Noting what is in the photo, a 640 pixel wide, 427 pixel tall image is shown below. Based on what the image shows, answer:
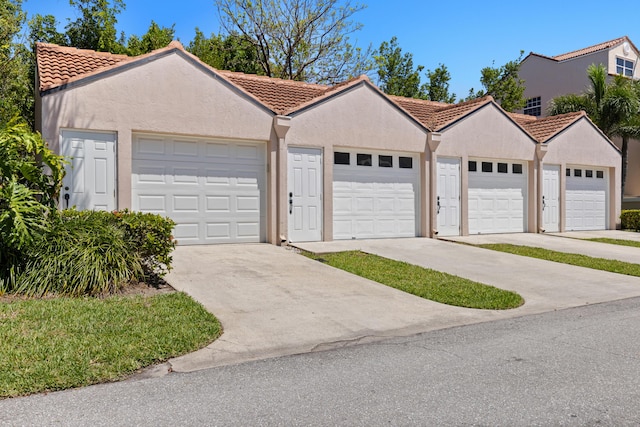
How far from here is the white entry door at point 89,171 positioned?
415 inches

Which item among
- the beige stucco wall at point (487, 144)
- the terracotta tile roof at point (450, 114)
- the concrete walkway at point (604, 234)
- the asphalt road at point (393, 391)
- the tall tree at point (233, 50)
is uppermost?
the tall tree at point (233, 50)

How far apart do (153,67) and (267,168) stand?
11.4 feet

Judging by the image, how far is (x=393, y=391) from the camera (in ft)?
13.8

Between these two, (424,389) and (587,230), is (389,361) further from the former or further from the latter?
(587,230)

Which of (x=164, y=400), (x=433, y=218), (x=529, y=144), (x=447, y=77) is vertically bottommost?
(x=164, y=400)

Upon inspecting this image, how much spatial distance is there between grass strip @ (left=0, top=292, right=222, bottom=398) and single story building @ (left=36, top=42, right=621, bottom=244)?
4888 mm

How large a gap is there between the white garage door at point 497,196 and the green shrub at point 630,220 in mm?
5840

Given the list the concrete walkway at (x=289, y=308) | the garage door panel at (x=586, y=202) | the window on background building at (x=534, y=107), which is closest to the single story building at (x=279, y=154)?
the garage door panel at (x=586, y=202)

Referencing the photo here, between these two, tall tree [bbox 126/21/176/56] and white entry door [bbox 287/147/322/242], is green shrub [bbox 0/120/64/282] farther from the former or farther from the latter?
tall tree [bbox 126/21/176/56]

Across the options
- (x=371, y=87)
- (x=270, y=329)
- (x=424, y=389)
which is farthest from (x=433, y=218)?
(x=424, y=389)

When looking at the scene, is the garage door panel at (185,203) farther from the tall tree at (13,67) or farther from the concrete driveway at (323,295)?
the tall tree at (13,67)

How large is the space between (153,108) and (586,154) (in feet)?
51.7

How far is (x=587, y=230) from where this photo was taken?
1958 centimetres

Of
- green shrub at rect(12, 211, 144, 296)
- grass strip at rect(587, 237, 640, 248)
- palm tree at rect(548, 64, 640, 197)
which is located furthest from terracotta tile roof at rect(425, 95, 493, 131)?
green shrub at rect(12, 211, 144, 296)
